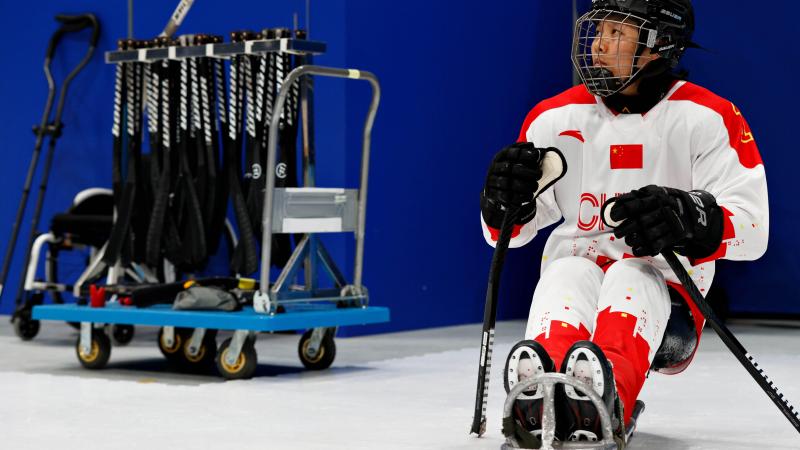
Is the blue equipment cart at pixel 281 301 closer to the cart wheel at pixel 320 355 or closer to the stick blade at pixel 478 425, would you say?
the cart wheel at pixel 320 355

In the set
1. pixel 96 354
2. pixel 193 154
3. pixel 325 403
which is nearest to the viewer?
pixel 325 403

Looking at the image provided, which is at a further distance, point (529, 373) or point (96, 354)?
point (96, 354)

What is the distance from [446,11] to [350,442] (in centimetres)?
427

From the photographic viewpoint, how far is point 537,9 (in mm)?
8023

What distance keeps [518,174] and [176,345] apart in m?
3.09

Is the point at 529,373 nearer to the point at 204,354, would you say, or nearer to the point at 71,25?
the point at 204,354

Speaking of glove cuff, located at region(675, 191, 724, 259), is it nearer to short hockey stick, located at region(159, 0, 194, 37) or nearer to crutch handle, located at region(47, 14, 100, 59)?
short hockey stick, located at region(159, 0, 194, 37)

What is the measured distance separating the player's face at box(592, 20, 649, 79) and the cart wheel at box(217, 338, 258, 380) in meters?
2.44

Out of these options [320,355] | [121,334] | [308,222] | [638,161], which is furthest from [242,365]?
[638,161]

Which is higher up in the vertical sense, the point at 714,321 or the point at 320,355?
the point at 714,321

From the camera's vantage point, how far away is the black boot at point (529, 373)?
8.82ft

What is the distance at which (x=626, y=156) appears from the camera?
10.1 ft

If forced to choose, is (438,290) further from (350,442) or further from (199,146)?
(350,442)

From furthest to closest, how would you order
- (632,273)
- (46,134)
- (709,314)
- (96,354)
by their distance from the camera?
(46,134), (96,354), (632,273), (709,314)
